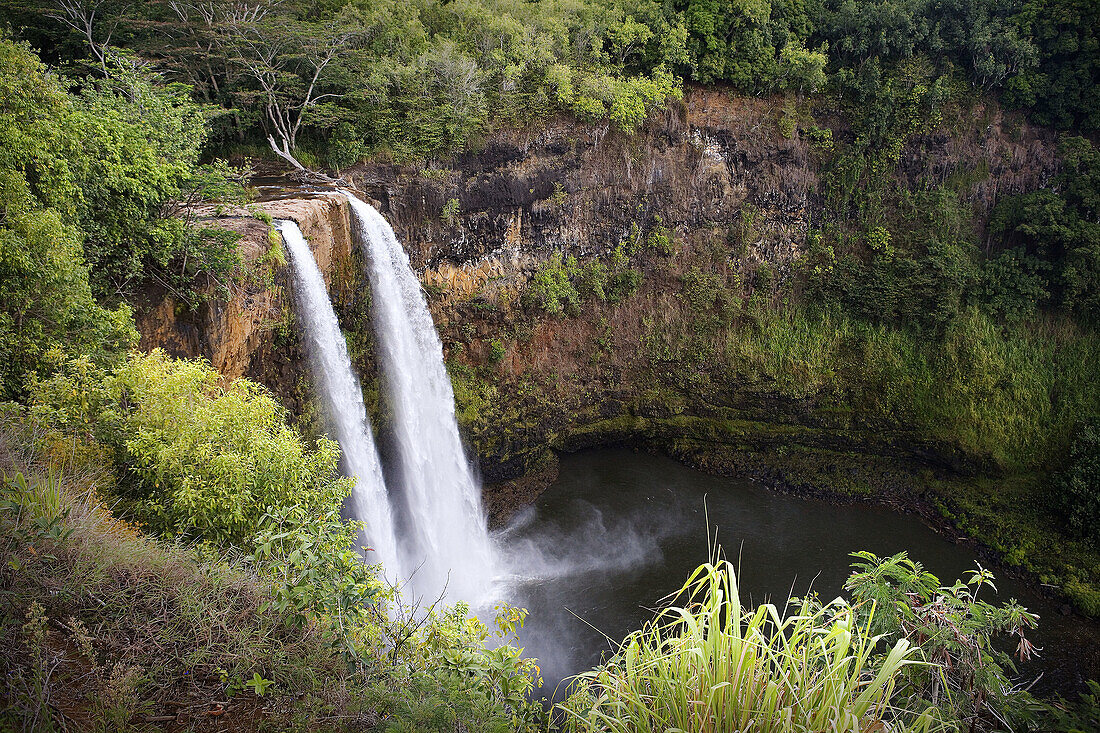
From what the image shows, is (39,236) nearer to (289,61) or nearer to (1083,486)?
(289,61)

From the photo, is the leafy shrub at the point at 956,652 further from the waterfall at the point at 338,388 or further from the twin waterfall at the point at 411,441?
the twin waterfall at the point at 411,441

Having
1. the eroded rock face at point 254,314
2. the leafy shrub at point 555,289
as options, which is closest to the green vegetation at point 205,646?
the eroded rock face at point 254,314

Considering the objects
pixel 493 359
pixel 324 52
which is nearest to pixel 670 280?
pixel 493 359

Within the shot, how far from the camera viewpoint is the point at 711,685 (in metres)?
2.60

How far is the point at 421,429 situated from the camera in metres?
13.0

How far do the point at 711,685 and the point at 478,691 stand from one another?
5.57ft

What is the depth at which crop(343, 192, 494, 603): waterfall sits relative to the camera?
40.2ft

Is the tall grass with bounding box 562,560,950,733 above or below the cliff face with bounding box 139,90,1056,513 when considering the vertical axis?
above

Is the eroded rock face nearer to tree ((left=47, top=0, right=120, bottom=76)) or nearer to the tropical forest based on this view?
the tropical forest

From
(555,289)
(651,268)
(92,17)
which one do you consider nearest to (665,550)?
(555,289)

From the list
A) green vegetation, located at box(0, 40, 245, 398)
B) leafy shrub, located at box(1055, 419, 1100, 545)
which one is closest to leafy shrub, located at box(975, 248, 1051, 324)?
leafy shrub, located at box(1055, 419, 1100, 545)

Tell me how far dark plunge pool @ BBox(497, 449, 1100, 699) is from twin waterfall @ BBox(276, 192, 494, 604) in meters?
1.27

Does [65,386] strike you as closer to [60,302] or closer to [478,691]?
[60,302]

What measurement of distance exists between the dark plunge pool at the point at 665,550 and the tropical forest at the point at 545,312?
10 cm
